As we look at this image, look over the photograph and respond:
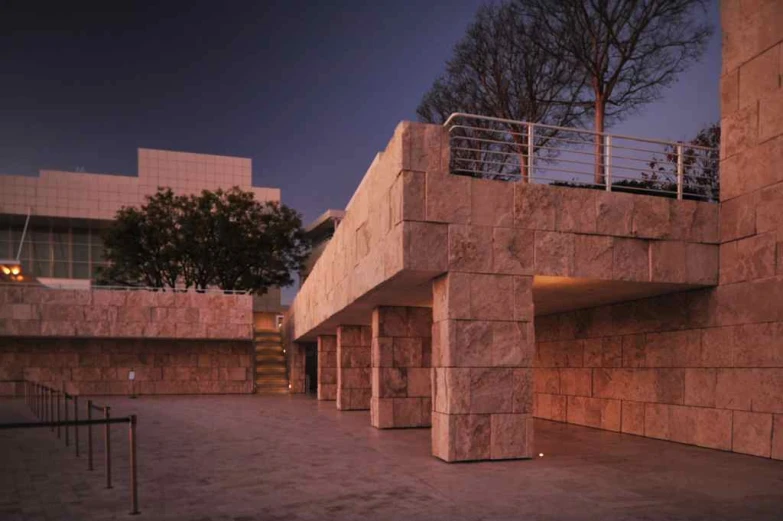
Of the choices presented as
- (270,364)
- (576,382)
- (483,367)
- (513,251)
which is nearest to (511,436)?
(483,367)

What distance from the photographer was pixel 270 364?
3048cm

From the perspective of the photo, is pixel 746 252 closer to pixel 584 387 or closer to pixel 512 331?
pixel 512 331

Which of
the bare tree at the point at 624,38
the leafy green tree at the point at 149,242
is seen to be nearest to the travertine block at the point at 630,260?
the bare tree at the point at 624,38

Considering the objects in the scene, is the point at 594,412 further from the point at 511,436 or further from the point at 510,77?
the point at 510,77


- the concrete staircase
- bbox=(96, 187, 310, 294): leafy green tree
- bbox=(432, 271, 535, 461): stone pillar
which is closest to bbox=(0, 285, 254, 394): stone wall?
the concrete staircase

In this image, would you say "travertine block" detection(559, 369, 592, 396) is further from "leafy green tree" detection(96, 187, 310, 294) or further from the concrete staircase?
"leafy green tree" detection(96, 187, 310, 294)

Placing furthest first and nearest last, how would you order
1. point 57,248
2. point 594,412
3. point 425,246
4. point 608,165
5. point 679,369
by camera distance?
point 57,248 < point 594,412 < point 679,369 < point 608,165 < point 425,246

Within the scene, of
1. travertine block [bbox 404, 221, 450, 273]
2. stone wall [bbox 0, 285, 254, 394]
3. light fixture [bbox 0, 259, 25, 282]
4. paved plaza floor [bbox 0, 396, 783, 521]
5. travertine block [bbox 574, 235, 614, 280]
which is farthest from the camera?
light fixture [bbox 0, 259, 25, 282]

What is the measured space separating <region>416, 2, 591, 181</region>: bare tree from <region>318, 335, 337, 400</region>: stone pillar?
7880 mm

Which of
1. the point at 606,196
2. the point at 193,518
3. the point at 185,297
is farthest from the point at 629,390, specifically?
the point at 185,297

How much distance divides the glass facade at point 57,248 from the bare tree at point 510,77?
106ft

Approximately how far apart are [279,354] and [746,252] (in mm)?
24745

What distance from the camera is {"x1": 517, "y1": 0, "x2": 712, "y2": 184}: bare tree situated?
63.1ft

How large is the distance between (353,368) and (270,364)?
13.5 m
